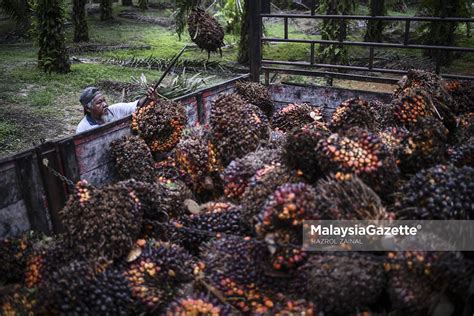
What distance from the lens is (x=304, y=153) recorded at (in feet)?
A: 9.18

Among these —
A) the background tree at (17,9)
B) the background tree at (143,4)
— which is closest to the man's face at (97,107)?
the background tree at (17,9)

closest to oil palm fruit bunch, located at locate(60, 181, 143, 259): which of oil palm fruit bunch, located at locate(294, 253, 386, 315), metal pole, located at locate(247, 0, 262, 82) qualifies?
oil palm fruit bunch, located at locate(294, 253, 386, 315)

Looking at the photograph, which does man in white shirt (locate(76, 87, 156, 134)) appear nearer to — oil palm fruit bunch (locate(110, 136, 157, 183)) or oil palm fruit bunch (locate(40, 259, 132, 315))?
oil palm fruit bunch (locate(110, 136, 157, 183))

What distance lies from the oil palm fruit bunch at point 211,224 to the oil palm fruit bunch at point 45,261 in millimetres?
700

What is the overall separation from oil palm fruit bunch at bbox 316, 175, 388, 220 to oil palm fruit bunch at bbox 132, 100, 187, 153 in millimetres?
1834

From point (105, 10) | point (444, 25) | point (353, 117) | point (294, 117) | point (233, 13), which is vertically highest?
point (105, 10)

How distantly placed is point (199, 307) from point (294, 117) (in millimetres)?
2605

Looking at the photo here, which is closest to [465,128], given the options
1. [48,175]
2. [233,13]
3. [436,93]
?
[436,93]

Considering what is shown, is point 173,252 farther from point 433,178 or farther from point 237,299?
point 433,178

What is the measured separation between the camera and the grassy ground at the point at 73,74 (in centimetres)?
725

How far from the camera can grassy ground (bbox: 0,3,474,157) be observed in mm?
7254

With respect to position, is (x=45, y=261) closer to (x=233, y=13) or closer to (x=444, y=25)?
(x=233, y=13)

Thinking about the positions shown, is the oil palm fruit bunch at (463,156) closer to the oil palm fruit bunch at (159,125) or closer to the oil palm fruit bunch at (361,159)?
the oil palm fruit bunch at (361,159)

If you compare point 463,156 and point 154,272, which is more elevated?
point 463,156
